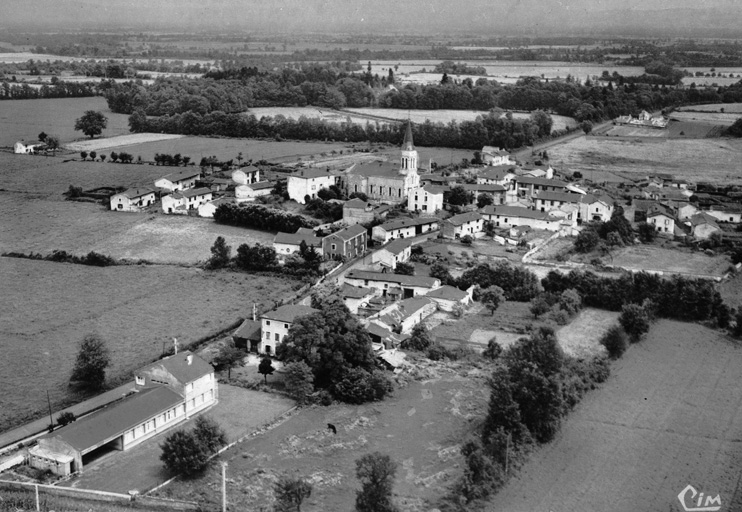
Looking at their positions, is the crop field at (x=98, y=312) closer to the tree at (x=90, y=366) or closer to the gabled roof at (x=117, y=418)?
the tree at (x=90, y=366)

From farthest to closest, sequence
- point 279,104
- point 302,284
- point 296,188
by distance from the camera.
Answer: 1. point 279,104
2. point 296,188
3. point 302,284

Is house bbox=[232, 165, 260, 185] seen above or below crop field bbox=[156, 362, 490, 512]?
above

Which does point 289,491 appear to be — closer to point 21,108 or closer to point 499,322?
point 499,322

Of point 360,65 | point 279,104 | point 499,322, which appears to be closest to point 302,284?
point 499,322

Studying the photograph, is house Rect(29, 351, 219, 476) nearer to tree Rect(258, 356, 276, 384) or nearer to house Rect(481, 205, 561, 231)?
tree Rect(258, 356, 276, 384)

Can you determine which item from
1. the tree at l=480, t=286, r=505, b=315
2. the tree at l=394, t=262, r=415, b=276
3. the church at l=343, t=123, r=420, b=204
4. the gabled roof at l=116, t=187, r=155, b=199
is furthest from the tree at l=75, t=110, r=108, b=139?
the tree at l=480, t=286, r=505, b=315

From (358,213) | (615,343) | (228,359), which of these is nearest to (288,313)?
(228,359)
